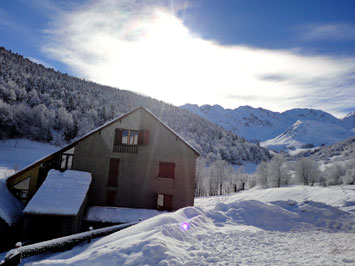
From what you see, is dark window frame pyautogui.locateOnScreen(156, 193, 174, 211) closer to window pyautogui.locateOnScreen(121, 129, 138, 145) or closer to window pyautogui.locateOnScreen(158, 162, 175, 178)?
window pyautogui.locateOnScreen(158, 162, 175, 178)

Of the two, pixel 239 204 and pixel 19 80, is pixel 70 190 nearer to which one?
pixel 239 204

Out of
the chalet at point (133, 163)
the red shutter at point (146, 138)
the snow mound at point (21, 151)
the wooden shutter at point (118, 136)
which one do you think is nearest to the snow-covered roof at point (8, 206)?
the chalet at point (133, 163)

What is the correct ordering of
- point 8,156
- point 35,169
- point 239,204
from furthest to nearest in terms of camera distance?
point 8,156 < point 35,169 < point 239,204

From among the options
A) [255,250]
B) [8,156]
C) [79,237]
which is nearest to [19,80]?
[8,156]

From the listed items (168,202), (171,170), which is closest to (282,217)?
(168,202)

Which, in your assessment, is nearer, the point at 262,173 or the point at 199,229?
the point at 199,229

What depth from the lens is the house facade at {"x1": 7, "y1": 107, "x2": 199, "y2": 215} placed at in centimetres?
2325

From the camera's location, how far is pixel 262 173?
91.4 meters

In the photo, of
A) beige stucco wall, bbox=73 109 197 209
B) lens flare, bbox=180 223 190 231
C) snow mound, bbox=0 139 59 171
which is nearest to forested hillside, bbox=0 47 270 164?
snow mound, bbox=0 139 59 171

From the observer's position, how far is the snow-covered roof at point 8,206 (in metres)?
18.7

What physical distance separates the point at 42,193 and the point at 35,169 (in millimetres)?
4922

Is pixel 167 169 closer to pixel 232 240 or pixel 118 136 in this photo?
pixel 118 136

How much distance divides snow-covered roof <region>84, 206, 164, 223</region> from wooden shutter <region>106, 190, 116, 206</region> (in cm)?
82

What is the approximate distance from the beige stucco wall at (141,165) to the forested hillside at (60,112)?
290 ft
